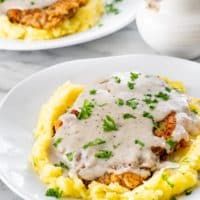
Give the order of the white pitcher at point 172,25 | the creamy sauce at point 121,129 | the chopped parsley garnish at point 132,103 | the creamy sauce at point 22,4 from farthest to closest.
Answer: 1. the creamy sauce at point 22,4
2. the white pitcher at point 172,25
3. the chopped parsley garnish at point 132,103
4. the creamy sauce at point 121,129

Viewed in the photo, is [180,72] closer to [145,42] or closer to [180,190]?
[145,42]

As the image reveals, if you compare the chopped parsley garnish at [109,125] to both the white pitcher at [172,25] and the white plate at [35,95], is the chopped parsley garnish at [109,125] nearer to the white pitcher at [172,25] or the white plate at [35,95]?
the white plate at [35,95]

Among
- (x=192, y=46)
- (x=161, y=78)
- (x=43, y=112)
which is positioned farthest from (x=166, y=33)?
(x=43, y=112)

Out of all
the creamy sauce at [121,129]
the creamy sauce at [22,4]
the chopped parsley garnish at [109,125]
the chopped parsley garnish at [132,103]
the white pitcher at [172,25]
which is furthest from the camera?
the creamy sauce at [22,4]

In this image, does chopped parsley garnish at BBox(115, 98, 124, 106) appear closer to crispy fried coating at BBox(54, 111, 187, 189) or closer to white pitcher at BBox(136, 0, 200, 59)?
crispy fried coating at BBox(54, 111, 187, 189)

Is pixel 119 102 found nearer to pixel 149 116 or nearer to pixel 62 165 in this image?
pixel 149 116

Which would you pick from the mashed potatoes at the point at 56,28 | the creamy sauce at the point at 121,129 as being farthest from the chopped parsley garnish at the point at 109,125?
the mashed potatoes at the point at 56,28

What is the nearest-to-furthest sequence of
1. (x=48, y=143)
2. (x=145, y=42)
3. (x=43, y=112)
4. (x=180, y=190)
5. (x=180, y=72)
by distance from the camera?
(x=180, y=190), (x=48, y=143), (x=43, y=112), (x=180, y=72), (x=145, y=42)
